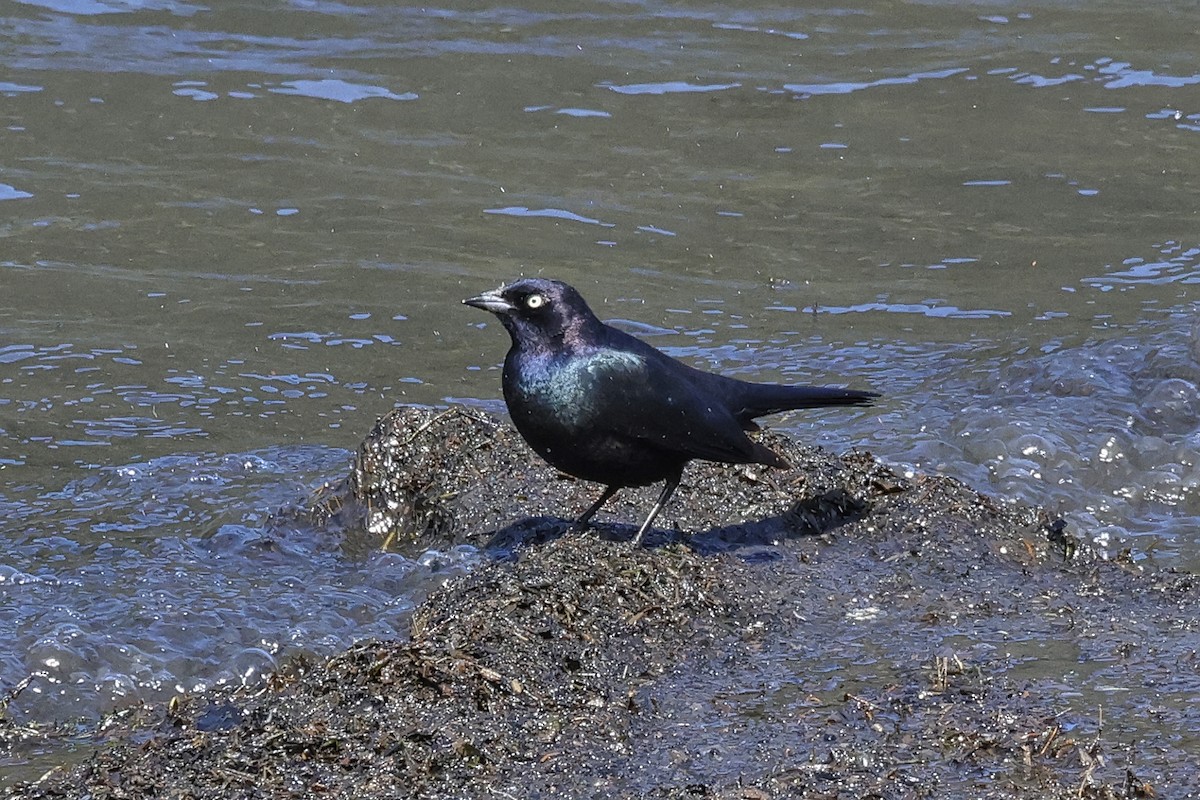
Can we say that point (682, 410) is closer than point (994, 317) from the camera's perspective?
Yes

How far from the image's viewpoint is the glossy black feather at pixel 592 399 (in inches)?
196

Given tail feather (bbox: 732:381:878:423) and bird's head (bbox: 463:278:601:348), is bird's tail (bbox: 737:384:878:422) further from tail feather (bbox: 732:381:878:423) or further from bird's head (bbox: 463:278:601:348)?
bird's head (bbox: 463:278:601:348)

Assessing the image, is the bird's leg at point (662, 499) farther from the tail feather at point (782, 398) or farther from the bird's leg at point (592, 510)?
the tail feather at point (782, 398)

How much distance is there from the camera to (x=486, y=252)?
984 cm

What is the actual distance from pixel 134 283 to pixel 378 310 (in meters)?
1.46

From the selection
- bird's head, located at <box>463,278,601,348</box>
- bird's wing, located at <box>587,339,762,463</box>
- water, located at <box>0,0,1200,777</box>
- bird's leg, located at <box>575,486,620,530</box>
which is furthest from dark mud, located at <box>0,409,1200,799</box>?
water, located at <box>0,0,1200,777</box>

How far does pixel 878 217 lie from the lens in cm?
1056

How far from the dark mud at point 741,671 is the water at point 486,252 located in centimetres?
100

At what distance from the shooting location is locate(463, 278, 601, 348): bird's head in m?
5.06

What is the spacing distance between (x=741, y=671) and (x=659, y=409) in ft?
3.36

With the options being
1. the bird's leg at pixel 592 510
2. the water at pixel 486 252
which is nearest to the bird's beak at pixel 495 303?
the bird's leg at pixel 592 510

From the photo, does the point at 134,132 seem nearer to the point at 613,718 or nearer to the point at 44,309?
the point at 44,309

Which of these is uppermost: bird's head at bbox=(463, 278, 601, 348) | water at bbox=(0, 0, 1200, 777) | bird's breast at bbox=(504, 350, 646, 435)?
bird's head at bbox=(463, 278, 601, 348)

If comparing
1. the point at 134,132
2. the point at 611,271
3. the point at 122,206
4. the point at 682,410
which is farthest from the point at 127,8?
the point at 682,410
